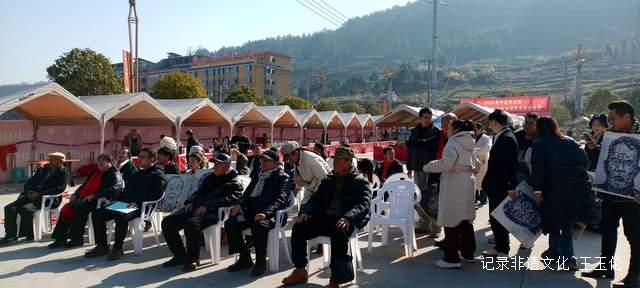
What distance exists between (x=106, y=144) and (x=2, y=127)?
3499 millimetres

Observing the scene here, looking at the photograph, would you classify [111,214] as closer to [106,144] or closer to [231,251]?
[231,251]

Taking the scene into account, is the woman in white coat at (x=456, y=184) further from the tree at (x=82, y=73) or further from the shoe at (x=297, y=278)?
the tree at (x=82, y=73)

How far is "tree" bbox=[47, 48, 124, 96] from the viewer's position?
34.4m

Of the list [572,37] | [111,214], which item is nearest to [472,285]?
[111,214]

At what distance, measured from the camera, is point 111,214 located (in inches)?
205

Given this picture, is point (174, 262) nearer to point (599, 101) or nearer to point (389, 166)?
point (389, 166)

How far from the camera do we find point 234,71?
9806 cm

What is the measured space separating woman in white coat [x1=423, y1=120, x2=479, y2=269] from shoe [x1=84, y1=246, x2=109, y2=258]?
12.0ft

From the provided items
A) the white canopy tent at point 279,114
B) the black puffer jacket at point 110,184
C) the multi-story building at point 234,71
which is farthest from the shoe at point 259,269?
the multi-story building at point 234,71

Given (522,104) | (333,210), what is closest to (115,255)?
(333,210)

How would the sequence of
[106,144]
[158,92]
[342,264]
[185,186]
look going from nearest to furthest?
[342,264] → [185,186] → [106,144] → [158,92]

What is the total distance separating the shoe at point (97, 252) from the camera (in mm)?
5086

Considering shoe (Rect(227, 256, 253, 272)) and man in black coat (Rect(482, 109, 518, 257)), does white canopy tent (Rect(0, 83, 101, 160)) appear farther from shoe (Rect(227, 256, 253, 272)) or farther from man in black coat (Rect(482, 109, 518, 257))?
man in black coat (Rect(482, 109, 518, 257))

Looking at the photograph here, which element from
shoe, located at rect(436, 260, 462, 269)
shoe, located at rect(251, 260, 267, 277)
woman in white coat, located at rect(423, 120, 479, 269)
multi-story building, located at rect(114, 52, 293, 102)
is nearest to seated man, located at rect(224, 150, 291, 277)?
shoe, located at rect(251, 260, 267, 277)
